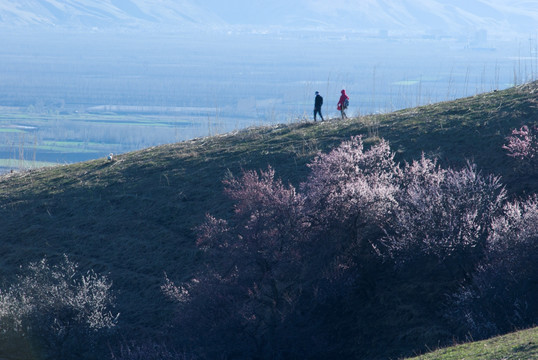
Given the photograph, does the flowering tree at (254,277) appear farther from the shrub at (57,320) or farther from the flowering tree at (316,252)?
the shrub at (57,320)

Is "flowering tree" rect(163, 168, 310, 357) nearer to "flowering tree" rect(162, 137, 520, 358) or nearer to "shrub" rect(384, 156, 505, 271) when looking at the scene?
"flowering tree" rect(162, 137, 520, 358)

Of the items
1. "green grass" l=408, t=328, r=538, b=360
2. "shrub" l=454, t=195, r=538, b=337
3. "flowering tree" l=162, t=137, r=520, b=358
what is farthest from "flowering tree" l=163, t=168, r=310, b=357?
"green grass" l=408, t=328, r=538, b=360

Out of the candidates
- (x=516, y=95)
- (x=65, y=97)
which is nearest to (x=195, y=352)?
(x=516, y=95)

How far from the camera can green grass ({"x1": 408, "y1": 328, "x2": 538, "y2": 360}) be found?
10.7m

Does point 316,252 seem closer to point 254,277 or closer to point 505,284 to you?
point 254,277

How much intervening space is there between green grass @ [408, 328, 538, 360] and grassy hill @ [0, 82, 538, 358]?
708cm

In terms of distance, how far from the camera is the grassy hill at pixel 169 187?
20.0 metres

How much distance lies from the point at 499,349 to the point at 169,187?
15601mm

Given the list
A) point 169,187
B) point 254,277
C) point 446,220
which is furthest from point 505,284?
point 169,187

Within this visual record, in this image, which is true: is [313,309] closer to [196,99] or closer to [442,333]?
[442,333]

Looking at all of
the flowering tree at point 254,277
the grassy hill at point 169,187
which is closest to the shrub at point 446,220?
the flowering tree at point 254,277

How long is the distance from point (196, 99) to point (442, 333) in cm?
15308

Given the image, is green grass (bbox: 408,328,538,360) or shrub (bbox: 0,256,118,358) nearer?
green grass (bbox: 408,328,538,360)

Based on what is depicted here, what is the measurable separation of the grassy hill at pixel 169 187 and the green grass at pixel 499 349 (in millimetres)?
7078
